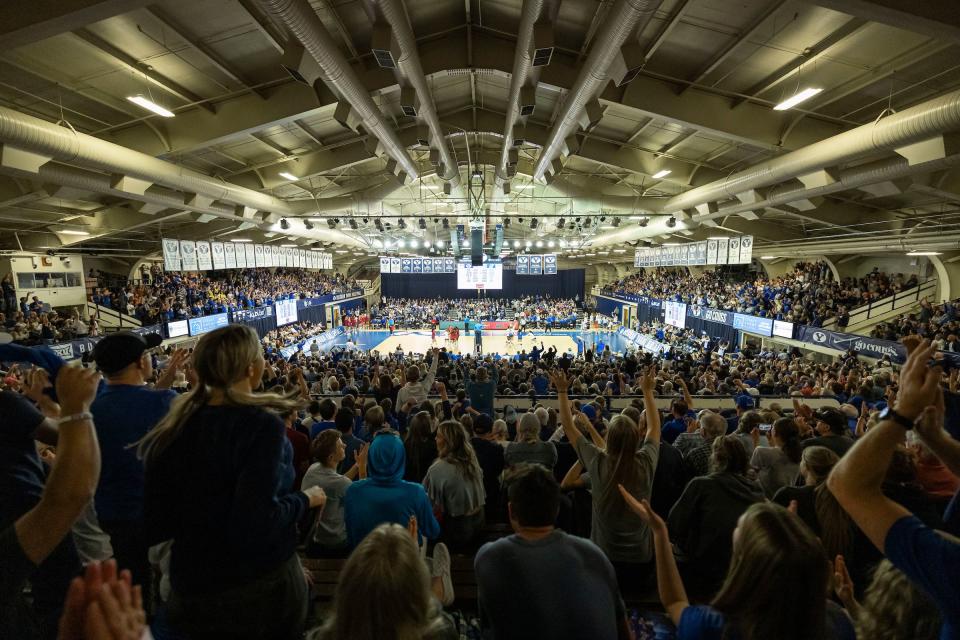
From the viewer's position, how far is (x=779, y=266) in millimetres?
24156

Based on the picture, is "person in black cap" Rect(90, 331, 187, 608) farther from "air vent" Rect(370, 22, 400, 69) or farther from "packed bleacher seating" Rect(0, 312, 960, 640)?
"air vent" Rect(370, 22, 400, 69)

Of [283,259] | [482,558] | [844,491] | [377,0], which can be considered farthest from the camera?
[283,259]

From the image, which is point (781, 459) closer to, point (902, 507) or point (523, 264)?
point (902, 507)

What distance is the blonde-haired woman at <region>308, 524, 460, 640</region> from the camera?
1026 millimetres

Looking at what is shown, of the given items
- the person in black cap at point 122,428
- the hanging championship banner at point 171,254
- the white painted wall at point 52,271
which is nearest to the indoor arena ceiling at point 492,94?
the hanging championship banner at point 171,254

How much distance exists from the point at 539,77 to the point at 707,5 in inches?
96.6

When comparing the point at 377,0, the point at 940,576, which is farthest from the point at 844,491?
the point at 377,0

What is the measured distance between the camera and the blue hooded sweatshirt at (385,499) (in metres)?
2.18

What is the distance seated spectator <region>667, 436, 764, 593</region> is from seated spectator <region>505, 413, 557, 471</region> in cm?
122

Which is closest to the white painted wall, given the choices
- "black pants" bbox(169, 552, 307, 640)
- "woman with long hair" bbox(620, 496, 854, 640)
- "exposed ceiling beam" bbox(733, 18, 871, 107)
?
"black pants" bbox(169, 552, 307, 640)

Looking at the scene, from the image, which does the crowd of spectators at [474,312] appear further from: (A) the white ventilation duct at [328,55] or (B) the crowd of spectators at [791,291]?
(A) the white ventilation duct at [328,55]

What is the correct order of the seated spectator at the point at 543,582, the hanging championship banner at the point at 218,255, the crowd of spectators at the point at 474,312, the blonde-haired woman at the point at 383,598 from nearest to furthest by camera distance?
the blonde-haired woman at the point at 383,598
the seated spectator at the point at 543,582
the hanging championship banner at the point at 218,255
the crowd of spectators at the point at 474,312

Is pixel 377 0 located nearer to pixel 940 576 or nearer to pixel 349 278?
pixel 940 576

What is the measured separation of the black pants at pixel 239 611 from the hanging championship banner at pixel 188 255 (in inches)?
550
